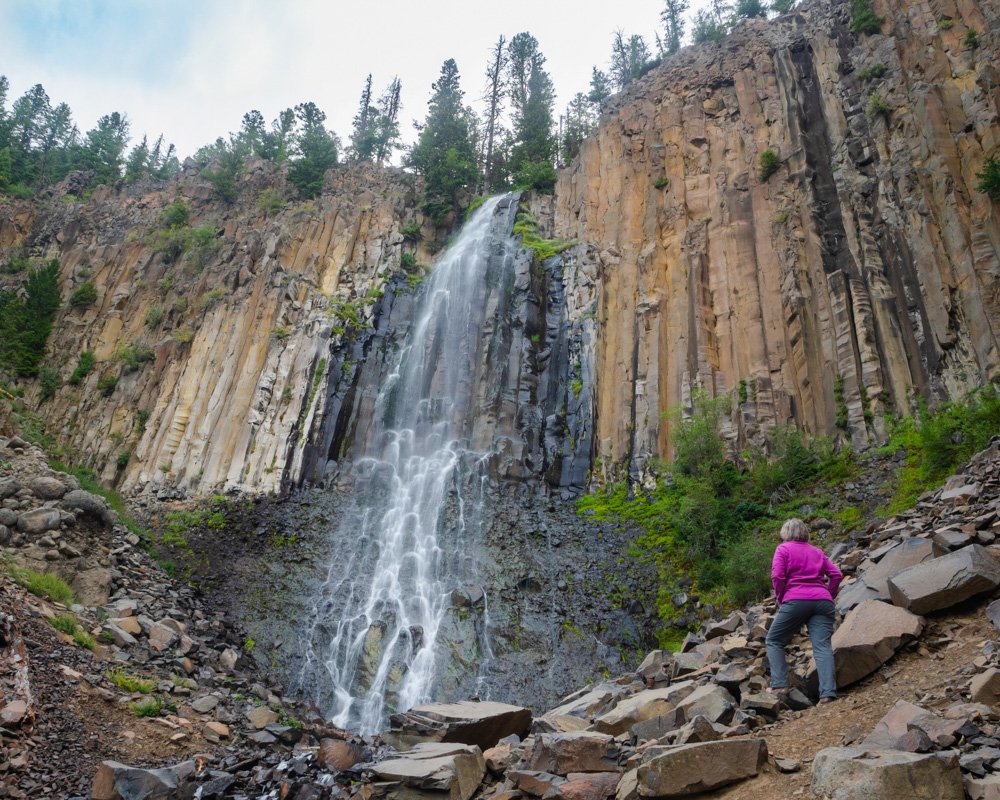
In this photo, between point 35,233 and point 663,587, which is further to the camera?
point 35,233

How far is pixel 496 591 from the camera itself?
1975cm

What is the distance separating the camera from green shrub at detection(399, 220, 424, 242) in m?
37.5

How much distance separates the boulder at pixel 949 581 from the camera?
6.39 m

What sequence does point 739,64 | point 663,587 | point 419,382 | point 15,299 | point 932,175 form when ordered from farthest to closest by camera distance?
point 15,299 → point 739,64 → point 419,382 → point 932,175 → point 663,587

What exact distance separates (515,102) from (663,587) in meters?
43.7

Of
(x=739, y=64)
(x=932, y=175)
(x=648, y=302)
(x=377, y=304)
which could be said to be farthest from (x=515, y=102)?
(x=932, y=175)

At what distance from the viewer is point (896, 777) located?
3.82m

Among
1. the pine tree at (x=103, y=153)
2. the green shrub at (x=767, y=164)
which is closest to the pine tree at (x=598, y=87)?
the green shrub at (x=767, y=164)

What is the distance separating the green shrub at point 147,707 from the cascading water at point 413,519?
24.9 ft

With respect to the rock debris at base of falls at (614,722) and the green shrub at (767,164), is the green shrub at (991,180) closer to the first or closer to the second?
the green shrub at (767,164)

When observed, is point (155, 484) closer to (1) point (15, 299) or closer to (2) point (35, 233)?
(1) point (15, 299)

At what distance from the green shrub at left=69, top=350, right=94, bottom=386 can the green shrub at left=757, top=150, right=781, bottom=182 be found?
3622cm

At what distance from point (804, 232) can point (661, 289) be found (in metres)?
5.91

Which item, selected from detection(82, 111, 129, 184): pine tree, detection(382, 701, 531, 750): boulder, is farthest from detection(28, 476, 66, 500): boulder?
detection(82, 111, 129, 184): pine tree
